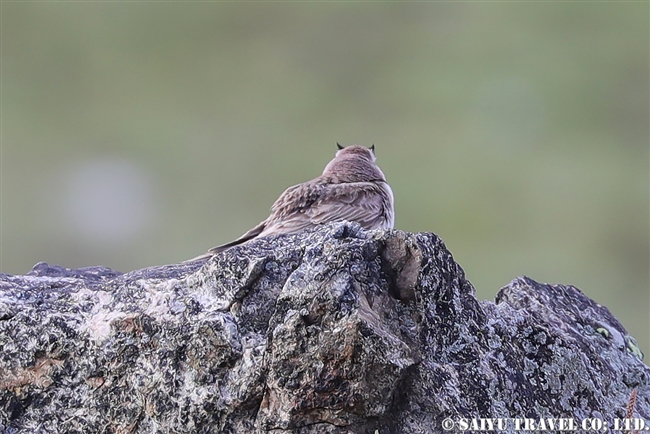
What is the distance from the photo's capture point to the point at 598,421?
382 cm

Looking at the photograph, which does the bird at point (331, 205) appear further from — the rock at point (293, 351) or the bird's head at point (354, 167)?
the rock at point (293, 351)

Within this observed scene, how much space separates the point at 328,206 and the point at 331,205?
0.12 ft

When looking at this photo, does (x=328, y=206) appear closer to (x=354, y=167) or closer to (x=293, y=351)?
(x=354, y=167)

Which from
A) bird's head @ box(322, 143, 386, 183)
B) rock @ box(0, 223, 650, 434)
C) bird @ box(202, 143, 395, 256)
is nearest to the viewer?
rock @ box(0, 223, 650, 434)

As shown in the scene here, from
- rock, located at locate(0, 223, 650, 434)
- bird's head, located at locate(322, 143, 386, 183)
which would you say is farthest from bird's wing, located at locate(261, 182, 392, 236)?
rock, located at locate(0, 223, 650, 434)

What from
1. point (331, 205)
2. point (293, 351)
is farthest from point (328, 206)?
point (293, 351)

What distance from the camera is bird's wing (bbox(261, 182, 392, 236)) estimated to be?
7785 mm

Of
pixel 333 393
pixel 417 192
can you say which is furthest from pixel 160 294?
pixel 417 192

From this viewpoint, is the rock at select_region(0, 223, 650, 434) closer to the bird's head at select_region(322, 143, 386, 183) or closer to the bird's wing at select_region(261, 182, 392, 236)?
the bird's wing at select_region(261, 182, 392, 236)

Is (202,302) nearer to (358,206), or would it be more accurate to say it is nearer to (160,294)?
(160,294)

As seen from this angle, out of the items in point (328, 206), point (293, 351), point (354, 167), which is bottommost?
point (293, 351)

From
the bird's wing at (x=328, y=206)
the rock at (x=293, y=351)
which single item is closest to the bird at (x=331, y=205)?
the bird's wing at (x=328, y=206)

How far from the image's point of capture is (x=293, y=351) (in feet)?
11.0

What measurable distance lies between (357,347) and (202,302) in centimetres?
75
